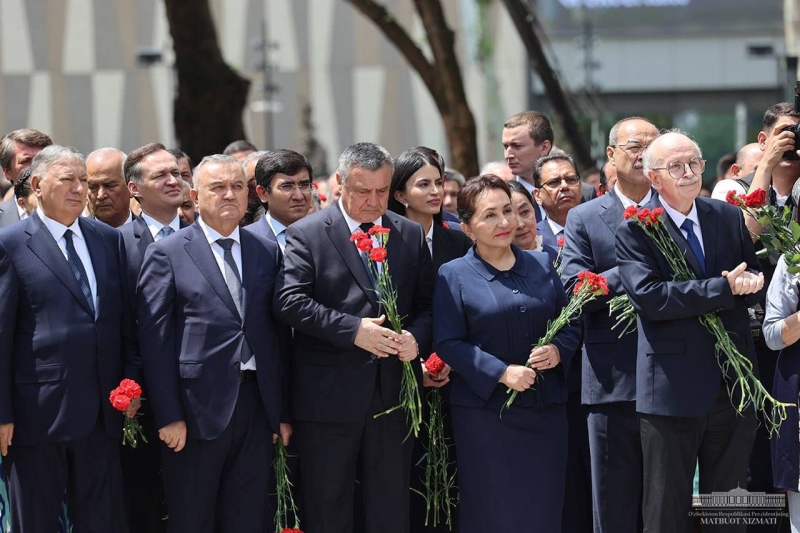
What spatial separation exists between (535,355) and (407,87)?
24.2m

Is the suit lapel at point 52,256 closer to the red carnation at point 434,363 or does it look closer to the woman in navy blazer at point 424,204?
the red carnation at point 434,363

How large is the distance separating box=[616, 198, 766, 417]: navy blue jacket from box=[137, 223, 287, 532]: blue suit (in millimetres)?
1863

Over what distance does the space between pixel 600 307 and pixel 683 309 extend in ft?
1.95

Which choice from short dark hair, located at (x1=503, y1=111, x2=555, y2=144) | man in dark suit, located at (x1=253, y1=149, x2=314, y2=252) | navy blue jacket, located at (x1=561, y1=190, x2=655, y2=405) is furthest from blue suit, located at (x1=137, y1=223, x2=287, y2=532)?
short dark hair, located at (x1=503, y1=111, x2=555, y2=144)

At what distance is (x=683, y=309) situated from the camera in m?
5.33

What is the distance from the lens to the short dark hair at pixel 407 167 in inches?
262

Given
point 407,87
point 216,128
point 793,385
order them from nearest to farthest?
point 793,385
point 216,128
point 407,87

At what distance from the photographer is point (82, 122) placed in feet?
97.7

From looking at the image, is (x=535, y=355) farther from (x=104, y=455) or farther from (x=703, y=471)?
(x=104, y=455)

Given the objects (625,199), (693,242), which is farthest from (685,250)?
(625,199)

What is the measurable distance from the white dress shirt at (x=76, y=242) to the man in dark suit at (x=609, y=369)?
2490 millimetres

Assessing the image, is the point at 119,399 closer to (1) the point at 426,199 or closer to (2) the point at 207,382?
(2) the point at 207,382

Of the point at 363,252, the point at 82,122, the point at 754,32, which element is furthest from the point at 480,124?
the point at 363,252

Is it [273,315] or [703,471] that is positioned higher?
[273,315]
